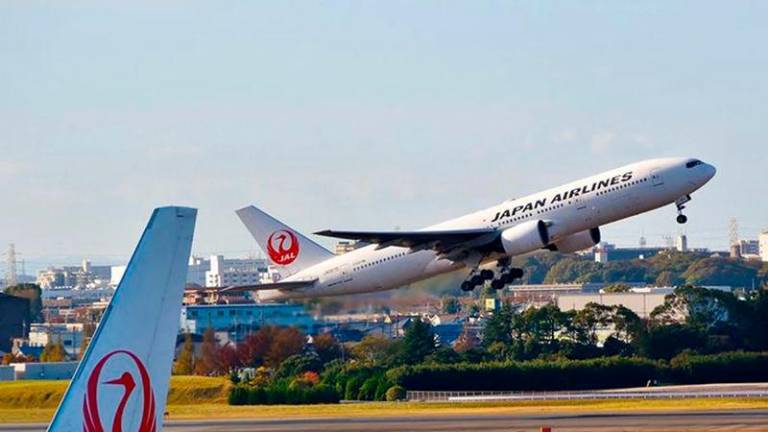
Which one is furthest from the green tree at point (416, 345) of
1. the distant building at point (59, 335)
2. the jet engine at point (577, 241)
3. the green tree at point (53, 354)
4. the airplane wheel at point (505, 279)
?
the distant building at point (59, 335)

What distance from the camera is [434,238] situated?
55.4 meters

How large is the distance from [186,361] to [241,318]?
22.4 meters

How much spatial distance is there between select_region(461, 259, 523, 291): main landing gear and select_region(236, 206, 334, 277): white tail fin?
598 cm

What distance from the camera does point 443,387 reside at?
73.4 m

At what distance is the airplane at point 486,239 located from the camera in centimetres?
5200

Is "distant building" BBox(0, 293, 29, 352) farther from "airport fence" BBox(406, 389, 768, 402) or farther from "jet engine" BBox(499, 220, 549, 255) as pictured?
"jet engine" BBox(499, 220, 549, 255)

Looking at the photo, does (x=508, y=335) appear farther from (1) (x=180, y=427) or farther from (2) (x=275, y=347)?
(1) (x=180, y=427)

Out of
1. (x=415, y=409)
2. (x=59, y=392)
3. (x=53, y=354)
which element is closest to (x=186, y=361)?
(x=59, y=392)

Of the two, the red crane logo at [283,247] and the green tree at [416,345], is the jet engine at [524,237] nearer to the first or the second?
the red crane logo at [283,247]

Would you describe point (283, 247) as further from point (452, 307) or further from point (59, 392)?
point (452, 307)

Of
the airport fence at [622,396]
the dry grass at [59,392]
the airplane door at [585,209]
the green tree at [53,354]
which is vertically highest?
the airplane door at [585,209]

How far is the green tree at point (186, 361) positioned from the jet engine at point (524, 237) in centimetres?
2165

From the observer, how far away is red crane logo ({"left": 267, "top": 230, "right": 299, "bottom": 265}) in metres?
61.5

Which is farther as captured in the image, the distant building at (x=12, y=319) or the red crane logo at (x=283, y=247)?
the distant building at (x=12, y=319)
